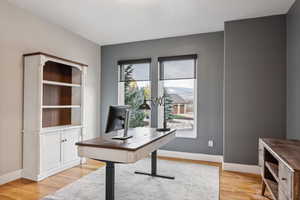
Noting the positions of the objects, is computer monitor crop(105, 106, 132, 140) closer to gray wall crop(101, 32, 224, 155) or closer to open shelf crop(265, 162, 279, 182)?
open shelf crop(265, 162, 279, 182)

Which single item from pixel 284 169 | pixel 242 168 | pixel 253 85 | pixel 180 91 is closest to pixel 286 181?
pixel 284 169

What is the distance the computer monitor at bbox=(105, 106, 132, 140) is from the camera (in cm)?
223

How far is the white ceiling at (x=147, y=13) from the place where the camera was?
9.23 feet

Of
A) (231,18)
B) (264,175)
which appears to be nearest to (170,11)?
(231,18)

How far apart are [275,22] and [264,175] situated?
2.50 meters

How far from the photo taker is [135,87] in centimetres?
459

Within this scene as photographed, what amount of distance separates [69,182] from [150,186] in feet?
3.98

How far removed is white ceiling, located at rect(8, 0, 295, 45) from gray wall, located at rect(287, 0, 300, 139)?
251 millimetres

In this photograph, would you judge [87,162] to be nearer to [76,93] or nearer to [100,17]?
[76,93]

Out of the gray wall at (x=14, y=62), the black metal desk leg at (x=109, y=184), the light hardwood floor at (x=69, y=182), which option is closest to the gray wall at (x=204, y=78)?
the light hardwood floor at (x=69, y=182)

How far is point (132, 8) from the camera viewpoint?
2975 millimetres

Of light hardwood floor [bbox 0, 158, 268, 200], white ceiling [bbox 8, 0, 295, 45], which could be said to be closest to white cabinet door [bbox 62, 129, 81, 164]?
light hardwood floor [bbox 0, 158, 268, 200]

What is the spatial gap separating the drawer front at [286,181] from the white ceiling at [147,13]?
7.69ft

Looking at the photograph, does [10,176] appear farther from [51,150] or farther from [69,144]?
[69,144]
